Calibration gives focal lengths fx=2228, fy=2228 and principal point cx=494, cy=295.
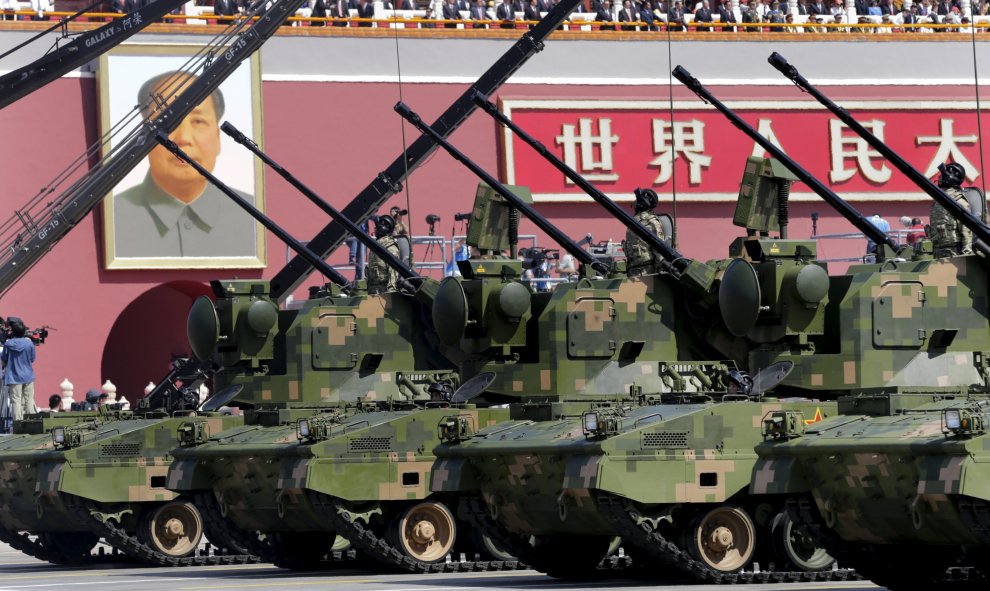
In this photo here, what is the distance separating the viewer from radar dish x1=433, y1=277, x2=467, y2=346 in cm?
2345

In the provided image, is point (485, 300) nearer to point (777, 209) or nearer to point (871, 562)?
point (777, 209)

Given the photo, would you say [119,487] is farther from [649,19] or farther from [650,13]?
[650,13]

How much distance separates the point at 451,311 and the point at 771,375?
4157 millimetres

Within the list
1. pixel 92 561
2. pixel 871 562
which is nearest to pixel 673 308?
pixel 871 562

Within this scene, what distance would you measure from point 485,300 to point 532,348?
80 centimetres

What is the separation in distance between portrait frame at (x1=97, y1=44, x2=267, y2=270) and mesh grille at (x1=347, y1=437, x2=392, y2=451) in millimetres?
19419

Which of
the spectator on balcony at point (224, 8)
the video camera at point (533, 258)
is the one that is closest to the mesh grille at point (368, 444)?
the video camera at point (533, 258)

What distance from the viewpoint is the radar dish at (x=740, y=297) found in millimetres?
20781

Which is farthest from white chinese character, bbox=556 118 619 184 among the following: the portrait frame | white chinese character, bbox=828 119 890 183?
the portrait frame

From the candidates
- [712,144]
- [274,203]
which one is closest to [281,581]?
[274,203]

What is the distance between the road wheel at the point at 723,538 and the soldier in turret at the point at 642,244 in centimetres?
394

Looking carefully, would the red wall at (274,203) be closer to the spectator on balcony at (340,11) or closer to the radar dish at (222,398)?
the spectator on balcony at (340,11)

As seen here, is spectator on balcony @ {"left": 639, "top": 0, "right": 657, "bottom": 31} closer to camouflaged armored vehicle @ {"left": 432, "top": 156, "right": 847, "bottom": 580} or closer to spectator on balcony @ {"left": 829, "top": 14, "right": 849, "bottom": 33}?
spectator on balcony @ {"left": 829, "top": 14, "right": 849, "bottom": 33}

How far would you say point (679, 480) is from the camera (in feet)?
63.9
